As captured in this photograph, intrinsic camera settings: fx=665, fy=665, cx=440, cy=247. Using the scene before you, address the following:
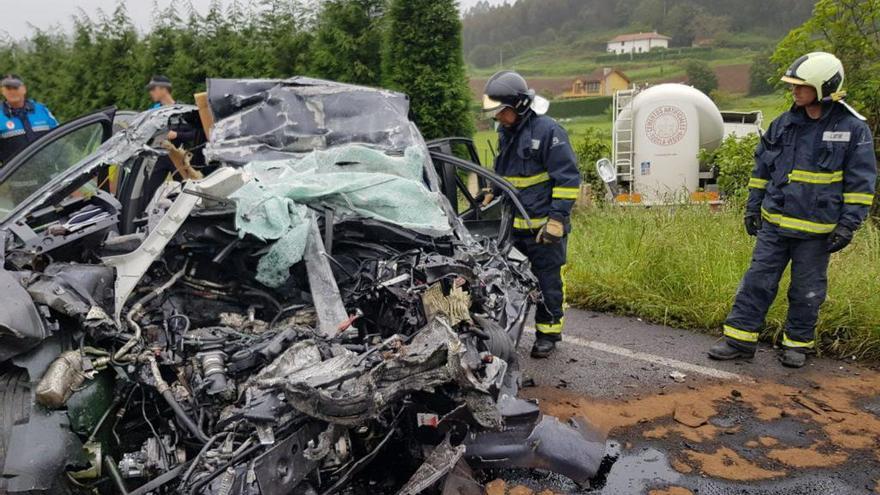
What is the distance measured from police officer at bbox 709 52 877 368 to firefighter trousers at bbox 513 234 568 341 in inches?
41.6

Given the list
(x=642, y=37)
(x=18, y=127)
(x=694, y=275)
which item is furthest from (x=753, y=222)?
(x=642, y=37)

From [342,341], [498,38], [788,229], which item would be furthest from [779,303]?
[498,38]

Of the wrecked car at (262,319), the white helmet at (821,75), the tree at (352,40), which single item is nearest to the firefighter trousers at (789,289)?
the white helmet at (821,75)

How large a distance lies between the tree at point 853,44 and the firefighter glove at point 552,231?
3.88 m

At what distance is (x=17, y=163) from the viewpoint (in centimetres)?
328

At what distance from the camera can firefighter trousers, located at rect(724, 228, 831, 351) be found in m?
4.16

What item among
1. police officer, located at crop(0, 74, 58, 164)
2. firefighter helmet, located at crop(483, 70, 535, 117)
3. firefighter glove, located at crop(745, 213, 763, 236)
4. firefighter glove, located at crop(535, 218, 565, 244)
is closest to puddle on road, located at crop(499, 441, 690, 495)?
firefighter glove, located at crop(535, 218, 565, 244)

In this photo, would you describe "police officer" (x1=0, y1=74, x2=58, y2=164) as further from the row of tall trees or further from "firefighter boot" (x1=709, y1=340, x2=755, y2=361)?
"firefighter boot" (x1=709, y1=340, x2=755, y2=361)

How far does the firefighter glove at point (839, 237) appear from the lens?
3.95 meters

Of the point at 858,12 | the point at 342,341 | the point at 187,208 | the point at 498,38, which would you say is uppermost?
the point at 498,38

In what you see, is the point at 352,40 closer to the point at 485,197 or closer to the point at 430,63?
the point at 430,63

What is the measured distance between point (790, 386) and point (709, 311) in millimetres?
1061

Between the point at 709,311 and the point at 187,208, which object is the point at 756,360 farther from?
the point at 187,208

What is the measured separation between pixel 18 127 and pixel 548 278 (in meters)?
5.94
